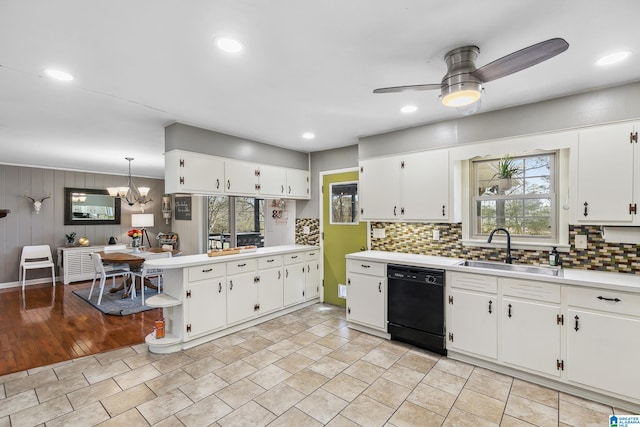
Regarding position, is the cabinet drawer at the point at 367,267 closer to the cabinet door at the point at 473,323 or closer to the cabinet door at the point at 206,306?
the cabinet door at the point at 473,323

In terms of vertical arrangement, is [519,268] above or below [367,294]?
above

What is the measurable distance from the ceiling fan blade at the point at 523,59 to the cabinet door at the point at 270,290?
3221mm

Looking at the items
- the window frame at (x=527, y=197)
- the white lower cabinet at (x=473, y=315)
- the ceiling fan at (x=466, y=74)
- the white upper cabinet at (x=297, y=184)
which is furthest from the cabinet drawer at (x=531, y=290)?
the white upper cabinet at (x=297, y=184)

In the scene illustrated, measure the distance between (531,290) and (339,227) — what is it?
8.58 ft

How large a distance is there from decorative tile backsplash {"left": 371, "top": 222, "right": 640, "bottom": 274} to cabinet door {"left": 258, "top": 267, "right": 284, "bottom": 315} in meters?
1.42

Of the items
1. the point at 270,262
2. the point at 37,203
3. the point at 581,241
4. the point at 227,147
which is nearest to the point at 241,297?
the point at 270,262

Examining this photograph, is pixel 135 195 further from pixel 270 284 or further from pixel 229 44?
pixel 229 44

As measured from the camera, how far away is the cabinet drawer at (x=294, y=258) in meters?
4.30

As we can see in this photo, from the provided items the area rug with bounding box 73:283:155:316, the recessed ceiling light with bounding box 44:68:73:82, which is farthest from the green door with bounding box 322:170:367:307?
the recessed ceiling light with bounding box 44:68:73:82

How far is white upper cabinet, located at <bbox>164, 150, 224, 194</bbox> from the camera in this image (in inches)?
134

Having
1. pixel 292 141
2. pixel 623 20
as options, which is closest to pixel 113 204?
pixel 292 141

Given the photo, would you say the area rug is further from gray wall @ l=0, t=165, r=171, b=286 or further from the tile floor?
gray wall @ l=0, t=165, r=171, b=286

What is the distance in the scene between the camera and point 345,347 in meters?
3.24

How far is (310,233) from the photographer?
503 centimetres
